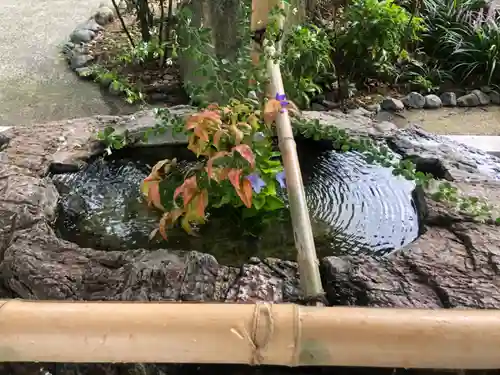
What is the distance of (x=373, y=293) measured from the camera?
5.23ft

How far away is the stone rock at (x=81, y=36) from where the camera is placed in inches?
206

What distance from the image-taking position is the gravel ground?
4.30 m

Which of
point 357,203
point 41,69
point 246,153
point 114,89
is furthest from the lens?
point 41,69

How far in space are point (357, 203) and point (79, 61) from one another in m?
3.48

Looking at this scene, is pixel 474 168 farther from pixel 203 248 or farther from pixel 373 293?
pixel 203 248

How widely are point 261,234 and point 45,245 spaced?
2.33ft

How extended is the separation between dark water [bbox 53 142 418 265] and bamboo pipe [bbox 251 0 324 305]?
0.24 m

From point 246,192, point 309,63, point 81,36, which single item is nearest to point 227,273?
point 246,192

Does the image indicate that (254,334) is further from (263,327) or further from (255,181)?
(255,181)

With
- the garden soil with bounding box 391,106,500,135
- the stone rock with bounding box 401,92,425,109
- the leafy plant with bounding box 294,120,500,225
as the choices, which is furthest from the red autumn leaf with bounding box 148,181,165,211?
the stone rock with bounding box 401,92,425,109

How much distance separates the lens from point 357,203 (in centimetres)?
218

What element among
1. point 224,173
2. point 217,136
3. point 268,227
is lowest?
point 268,227

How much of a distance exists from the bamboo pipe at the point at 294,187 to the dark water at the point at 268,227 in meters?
0.24

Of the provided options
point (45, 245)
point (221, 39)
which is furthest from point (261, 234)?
point (221, 39)
